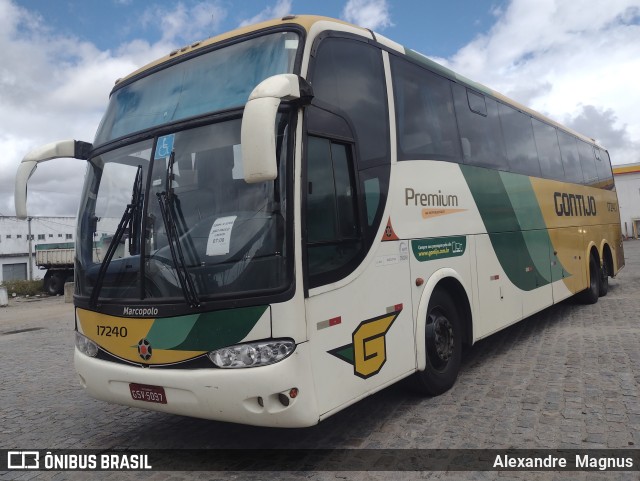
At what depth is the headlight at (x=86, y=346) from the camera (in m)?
4.25

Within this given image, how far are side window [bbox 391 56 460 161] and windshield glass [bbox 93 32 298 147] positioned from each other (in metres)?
1.51

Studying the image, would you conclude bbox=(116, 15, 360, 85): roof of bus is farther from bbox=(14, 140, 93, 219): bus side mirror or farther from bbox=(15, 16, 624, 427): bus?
bbox=(14, 140, 93, 219): bus side mirror

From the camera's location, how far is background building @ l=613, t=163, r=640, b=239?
45.2m

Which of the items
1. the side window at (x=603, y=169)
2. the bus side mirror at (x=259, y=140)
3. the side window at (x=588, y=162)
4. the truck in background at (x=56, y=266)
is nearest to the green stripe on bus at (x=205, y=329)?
the bus side mirror at (x=259, y=140)

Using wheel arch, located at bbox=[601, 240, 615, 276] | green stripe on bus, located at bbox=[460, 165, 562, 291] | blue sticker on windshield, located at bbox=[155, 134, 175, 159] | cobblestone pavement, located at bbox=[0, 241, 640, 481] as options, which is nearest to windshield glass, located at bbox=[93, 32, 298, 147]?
blue sticker on windshield, located at bbox=[155, 134, 175, 159]

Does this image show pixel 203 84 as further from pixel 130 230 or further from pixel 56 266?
pixel 56 266

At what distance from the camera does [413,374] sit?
16.3 ft

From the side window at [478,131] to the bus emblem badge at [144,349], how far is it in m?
4.18

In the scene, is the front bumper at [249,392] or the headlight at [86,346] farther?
the headlight at [86,346]

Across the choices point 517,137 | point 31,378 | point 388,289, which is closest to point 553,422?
Answer: point 388,289

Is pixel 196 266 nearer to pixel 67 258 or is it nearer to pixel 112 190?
pixel 112 190

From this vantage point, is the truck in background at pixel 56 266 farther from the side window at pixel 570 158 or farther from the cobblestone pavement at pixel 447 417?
the side window at pixel 570 158

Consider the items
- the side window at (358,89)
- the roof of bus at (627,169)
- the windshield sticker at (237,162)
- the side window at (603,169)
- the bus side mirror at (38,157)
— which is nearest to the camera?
the windshield sticker at (237,162)

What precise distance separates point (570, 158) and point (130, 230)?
365 inches
